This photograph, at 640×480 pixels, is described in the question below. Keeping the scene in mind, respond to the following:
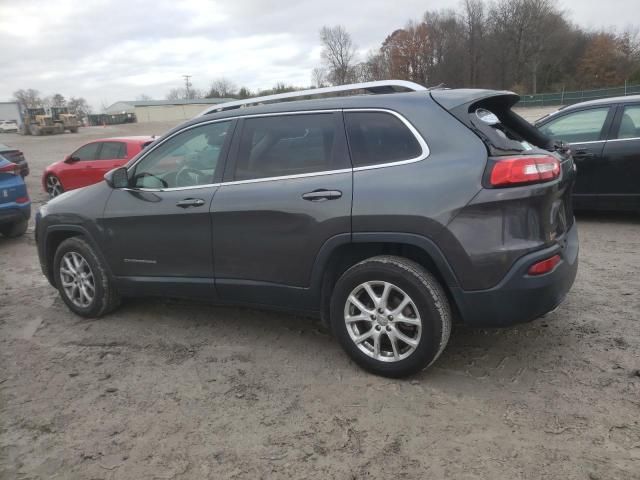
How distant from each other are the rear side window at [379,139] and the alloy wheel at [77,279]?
2.69 metres

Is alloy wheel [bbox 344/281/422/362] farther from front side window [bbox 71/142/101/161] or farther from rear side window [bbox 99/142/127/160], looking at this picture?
front side window [bbox 71/142/101/161]

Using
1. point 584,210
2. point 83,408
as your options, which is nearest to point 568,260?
point 83,408

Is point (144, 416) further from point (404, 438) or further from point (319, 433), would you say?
point (404, 438)

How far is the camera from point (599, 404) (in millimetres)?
2912

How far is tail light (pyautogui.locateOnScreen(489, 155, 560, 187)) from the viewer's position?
289cm

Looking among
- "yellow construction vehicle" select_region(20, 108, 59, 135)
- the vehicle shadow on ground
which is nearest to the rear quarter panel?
the vehicle shadow on ground

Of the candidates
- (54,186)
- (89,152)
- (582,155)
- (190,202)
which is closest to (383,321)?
(190,202)

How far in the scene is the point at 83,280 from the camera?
462 centimetres

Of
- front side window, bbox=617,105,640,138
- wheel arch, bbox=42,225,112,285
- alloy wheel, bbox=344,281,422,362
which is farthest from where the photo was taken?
front side window, bbox=617,105,640,138

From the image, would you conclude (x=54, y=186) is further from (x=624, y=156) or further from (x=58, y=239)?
(x=624, y=156)

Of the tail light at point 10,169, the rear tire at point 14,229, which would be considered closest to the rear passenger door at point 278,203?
the tail light at point 10,169

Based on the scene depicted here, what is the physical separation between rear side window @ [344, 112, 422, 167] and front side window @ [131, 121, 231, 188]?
1.06 metres

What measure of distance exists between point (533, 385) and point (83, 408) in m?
2.75

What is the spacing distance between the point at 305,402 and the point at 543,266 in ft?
5.25
